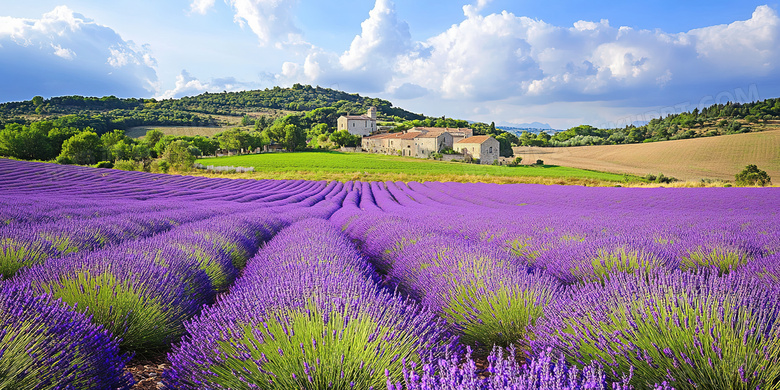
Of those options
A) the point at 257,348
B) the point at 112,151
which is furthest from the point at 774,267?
the point at 112,151

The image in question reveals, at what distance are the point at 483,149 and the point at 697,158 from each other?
79.7 feet

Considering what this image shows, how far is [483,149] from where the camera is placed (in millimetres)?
52594

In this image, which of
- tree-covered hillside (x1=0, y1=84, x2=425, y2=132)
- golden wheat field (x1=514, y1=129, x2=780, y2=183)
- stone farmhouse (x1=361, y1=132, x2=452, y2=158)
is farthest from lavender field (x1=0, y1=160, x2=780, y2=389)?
tree-covered hillside (x1=0, y1=84, x2=425, y2=132)

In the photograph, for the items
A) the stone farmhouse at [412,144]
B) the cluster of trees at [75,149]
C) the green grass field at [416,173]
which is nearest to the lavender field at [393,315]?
the green grass field at [416,173]

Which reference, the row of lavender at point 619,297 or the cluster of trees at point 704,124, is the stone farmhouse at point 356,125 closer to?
the cluster of trees at point 704,124

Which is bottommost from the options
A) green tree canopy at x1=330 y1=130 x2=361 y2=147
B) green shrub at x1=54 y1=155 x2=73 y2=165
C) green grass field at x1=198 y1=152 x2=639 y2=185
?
green grass field at x1=198 y1=152 x2=639 y2=185

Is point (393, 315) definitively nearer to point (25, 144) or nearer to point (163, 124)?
point (25, 144)

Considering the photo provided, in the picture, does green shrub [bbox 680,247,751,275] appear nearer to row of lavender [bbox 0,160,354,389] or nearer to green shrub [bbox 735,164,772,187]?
row of lavender [bbox 0,160,354,389]

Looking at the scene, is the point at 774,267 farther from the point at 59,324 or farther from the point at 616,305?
the point at 59,324

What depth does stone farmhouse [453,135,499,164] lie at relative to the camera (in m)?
52.6

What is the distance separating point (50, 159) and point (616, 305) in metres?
57.1

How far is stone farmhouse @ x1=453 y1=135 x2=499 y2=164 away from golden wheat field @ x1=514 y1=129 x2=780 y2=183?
832 cm

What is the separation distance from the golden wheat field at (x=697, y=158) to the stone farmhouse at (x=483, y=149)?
832cm

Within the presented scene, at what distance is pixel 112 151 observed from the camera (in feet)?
137
